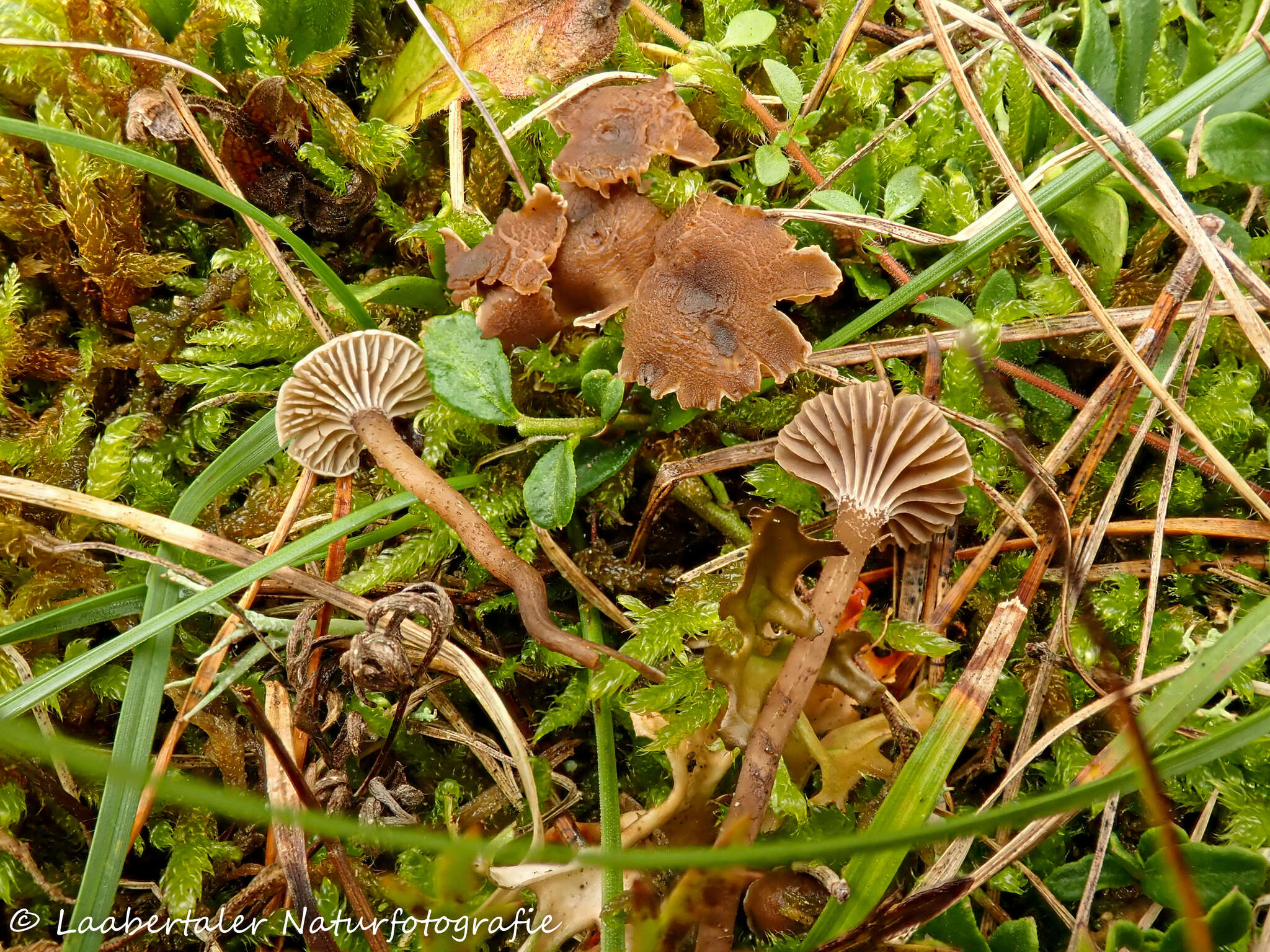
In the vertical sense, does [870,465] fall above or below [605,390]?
below

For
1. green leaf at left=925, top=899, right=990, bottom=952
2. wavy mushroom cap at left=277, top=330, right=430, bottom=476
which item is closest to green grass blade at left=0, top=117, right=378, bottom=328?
wavy mushroom cap at left=277, top=330, right=430, bottom=476

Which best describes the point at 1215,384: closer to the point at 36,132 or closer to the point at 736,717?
the point at 736,717

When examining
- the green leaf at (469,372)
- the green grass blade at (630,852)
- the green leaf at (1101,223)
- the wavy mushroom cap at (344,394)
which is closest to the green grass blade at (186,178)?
the wavy mushroom cap at (344,394)

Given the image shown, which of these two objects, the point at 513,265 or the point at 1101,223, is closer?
the point at 513,265

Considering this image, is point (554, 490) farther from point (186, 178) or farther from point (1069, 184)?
point (1069, 184)

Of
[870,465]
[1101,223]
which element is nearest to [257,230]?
[870,465]
